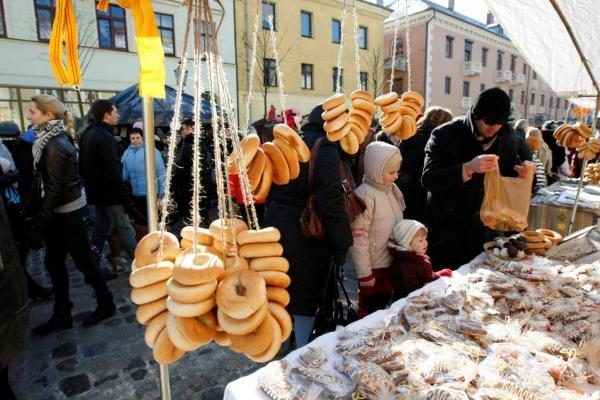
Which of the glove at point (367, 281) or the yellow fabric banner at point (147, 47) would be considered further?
the glove at point (367, 281)

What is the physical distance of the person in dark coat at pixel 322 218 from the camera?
1.93 m

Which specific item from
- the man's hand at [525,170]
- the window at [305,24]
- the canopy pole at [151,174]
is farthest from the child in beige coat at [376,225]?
the window at [305,24]

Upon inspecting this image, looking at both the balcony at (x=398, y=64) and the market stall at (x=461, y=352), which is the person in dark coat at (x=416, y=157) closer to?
the market stall at (x=461, y=352)

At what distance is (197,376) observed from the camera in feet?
7.79

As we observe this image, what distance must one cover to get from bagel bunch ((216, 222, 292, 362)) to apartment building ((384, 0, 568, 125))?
20.4 m

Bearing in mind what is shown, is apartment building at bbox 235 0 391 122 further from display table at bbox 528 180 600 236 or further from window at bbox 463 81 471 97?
display table at bbox 528 180 600 236

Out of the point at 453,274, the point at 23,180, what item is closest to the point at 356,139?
the point at 453,274

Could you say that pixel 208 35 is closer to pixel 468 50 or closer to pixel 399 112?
pixel 399 112

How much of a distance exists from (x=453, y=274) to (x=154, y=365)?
196 cm

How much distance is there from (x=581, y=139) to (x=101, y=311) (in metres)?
4.55

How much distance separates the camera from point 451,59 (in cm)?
2394

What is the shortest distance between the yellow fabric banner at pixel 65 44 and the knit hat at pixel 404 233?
1.72 metres

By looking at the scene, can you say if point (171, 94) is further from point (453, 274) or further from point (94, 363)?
point (453, 274)

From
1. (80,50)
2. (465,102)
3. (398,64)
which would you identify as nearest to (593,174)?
(80,50)
